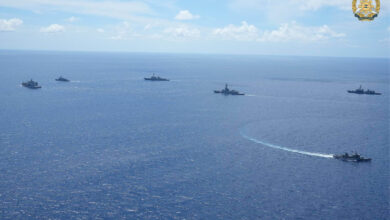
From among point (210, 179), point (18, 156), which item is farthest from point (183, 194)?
point (18, 156)

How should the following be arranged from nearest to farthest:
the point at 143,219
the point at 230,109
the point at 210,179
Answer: the point at 143,219 → the point at 210,179 → the point at 230,109


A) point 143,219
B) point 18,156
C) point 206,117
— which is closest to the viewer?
point 143,219

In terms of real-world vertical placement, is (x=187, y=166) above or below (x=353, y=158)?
below

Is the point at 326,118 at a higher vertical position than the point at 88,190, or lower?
higher

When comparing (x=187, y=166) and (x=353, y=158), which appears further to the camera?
(x=353, y=158)

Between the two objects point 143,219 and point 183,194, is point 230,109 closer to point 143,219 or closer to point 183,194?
point 183,194

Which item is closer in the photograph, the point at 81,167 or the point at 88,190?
the point at 88,190

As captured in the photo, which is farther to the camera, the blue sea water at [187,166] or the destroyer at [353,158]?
the destroyer at [353,158]

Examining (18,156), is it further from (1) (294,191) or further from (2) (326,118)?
(2) (326,118)

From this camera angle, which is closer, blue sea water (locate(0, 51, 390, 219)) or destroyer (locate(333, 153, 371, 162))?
blue sea water (locate(0, 51, 390, 219))

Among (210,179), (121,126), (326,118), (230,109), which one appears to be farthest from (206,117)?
(210,179)
